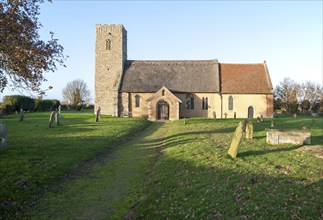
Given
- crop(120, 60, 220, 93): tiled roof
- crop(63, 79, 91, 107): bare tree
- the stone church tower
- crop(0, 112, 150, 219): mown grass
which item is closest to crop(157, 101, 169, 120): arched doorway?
crop(120, 60, 220, 93): tiled roof

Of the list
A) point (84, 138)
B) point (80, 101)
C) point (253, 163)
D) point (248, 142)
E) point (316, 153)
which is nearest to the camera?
point (253, 163)

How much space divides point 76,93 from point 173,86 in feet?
162

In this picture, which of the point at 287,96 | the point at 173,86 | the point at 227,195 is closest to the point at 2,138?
the point at 227,195

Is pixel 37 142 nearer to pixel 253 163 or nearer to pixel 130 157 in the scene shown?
pixel 130 157

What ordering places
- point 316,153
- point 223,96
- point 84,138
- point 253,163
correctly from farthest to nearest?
point 223,96 < point 84,138 < point 316,153 < point 253,163

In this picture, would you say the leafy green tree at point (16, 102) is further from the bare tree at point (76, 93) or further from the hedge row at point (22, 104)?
the bare tree at point (76, 93)

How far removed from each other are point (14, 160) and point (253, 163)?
10.5m

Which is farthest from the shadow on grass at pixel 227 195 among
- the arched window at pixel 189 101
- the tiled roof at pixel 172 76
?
the tiled roof at pixel 172 76

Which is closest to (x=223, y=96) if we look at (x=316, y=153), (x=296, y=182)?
(x=316, y=153)

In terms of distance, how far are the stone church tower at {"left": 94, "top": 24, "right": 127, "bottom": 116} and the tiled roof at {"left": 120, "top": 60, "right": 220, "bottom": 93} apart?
2.01 meters

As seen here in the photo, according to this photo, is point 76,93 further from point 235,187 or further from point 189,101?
point 235,187

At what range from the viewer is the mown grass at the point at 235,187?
7773 millimetres

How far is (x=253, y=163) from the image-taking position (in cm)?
1262

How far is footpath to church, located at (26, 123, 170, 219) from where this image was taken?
28.5 feet
